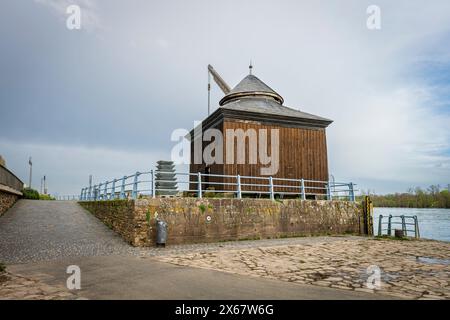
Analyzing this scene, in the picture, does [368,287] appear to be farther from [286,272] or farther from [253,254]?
[253,254]

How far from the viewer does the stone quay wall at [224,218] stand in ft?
34.7

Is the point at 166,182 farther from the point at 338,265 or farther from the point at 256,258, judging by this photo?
the point at 338,265

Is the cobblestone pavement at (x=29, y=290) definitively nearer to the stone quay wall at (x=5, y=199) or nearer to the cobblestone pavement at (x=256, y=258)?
the cobblestone pavement at (x=256, y=258)

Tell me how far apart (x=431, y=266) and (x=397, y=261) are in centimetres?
82

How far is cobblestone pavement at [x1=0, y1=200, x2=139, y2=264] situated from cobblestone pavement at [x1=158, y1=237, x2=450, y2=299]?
2.97 metres

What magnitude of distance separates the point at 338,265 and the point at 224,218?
5577mm

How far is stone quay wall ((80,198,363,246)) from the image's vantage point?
10578mm

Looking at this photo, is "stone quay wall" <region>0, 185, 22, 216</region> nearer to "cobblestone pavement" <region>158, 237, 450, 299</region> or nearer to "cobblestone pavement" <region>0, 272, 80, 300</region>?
"cobblestone pavement" <region>0, 272, 80, 300</region>

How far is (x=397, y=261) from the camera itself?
311 inches

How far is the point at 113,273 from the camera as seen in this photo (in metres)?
6.25

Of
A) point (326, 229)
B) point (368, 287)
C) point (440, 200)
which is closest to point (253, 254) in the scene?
point (368, 287)

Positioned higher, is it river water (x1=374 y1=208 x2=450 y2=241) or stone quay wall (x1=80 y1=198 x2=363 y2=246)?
stone quay wall (x1=80 y1=198 x2=363 y2=246)

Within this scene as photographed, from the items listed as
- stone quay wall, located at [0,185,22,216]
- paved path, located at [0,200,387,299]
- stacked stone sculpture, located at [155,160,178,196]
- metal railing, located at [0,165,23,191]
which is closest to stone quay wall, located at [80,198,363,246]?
paved path, located at [0,200,387,299]

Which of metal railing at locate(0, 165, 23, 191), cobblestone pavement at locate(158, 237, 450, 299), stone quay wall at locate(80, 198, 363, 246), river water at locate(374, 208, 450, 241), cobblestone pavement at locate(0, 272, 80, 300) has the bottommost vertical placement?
river water at locate(374, 208, 450, 241)
